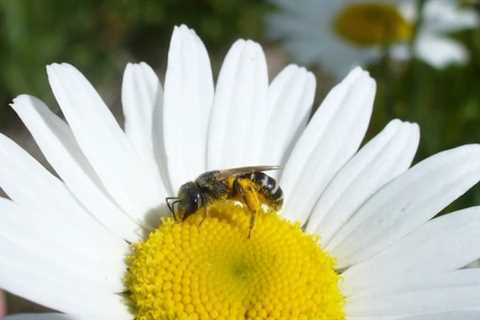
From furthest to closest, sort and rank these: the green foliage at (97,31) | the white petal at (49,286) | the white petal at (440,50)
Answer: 1. the white petal at (440,50)
2. the green foliage at (97,31)
3. the white petal at (49,286)

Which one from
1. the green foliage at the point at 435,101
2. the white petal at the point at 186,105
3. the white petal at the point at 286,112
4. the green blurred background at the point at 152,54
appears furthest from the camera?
the green blurred background at the point at 152,54

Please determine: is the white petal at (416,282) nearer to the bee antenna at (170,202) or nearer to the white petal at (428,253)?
the white petal at (428,253)

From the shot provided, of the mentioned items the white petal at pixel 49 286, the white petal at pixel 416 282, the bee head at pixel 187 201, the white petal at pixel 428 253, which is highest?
the bee head at pixel 187 201

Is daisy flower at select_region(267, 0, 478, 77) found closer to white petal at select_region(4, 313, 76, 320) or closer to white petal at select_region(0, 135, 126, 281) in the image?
white petal at select_region(0, 135, 126, 281)

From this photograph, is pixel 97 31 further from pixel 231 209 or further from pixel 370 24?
pixel 231 209

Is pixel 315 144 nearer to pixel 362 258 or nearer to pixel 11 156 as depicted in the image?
pixel 362 258

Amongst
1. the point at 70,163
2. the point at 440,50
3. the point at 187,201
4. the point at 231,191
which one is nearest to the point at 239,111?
the point at 231,191

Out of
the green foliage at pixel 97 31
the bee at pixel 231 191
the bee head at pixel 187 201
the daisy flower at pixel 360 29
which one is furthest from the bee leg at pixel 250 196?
the daisy flower at pixel 360 29
